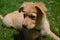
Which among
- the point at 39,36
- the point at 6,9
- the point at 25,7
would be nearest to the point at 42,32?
the point at 39,36

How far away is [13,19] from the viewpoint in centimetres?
613

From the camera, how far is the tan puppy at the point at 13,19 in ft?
19.5

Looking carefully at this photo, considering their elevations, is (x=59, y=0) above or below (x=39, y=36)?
above

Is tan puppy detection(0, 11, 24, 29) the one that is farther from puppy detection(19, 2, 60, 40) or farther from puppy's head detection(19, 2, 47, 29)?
puppy's head detection(19, 2, 47, 29)

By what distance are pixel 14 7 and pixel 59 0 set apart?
1.42 m

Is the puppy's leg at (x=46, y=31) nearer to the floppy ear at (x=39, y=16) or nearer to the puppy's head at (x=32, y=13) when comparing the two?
the floppy ear at (x=39, y=16)

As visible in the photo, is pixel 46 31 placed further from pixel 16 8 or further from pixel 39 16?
A: pixel 16 8

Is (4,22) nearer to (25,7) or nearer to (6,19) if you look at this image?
(6,19)

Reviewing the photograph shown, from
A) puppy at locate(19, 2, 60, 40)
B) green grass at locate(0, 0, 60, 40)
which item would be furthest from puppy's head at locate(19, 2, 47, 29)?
green grass at locate(0, 0, 60, 40)

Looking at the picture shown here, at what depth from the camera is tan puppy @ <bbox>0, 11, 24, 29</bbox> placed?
594 centimetres

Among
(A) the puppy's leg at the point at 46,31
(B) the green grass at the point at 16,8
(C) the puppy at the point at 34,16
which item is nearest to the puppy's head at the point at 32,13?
(C) the puppy at the point at 34,16

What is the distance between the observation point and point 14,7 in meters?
6.85

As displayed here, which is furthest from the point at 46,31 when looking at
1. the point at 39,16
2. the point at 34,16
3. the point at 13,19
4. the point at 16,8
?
the point at 16,8

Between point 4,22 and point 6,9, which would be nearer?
point 4,22
